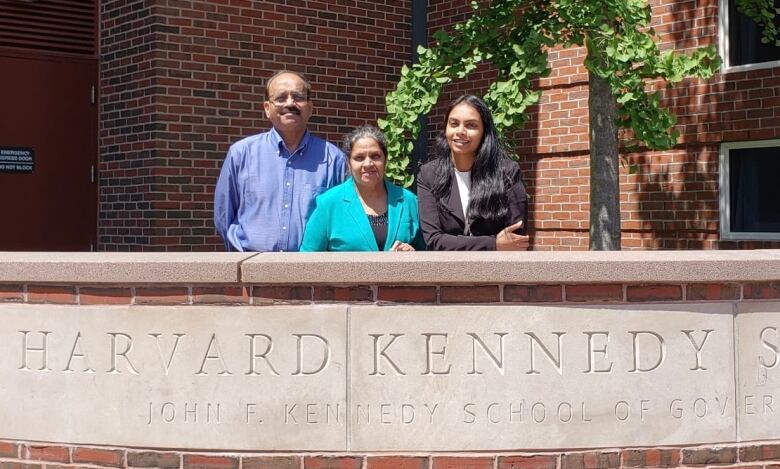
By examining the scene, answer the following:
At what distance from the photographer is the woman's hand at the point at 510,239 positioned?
412cm

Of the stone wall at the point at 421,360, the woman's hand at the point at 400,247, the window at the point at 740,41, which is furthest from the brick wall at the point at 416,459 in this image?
the window at the point at 740,41

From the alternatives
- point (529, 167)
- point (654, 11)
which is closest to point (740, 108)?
point (654, 11)

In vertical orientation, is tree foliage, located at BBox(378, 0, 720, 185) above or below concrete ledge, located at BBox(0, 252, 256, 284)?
above

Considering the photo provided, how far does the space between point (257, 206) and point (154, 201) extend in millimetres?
4436

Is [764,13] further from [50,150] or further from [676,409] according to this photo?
[50,150]

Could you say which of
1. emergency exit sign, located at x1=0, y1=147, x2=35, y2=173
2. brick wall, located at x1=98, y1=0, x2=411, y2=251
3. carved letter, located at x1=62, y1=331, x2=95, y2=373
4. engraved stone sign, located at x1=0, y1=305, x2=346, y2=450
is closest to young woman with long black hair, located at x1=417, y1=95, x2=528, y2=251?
engraved stone sign, located at x1=0, y1=305, x2=346, y2=450

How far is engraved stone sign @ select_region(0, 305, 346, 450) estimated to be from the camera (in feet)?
12.7

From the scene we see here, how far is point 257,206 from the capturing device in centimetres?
431

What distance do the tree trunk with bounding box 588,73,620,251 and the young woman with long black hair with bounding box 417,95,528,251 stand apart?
2335 millimetres

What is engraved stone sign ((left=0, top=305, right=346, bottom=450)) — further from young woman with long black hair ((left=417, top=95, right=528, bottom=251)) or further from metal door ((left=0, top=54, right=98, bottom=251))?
metal door ((left=0, top=54, right=98, bottom=251))

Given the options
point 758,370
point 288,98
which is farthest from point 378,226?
point 758,370

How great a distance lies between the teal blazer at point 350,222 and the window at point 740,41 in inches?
169

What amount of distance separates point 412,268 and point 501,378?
552mm

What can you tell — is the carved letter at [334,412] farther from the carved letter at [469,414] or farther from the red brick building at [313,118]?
the red brick building at [313,118]
